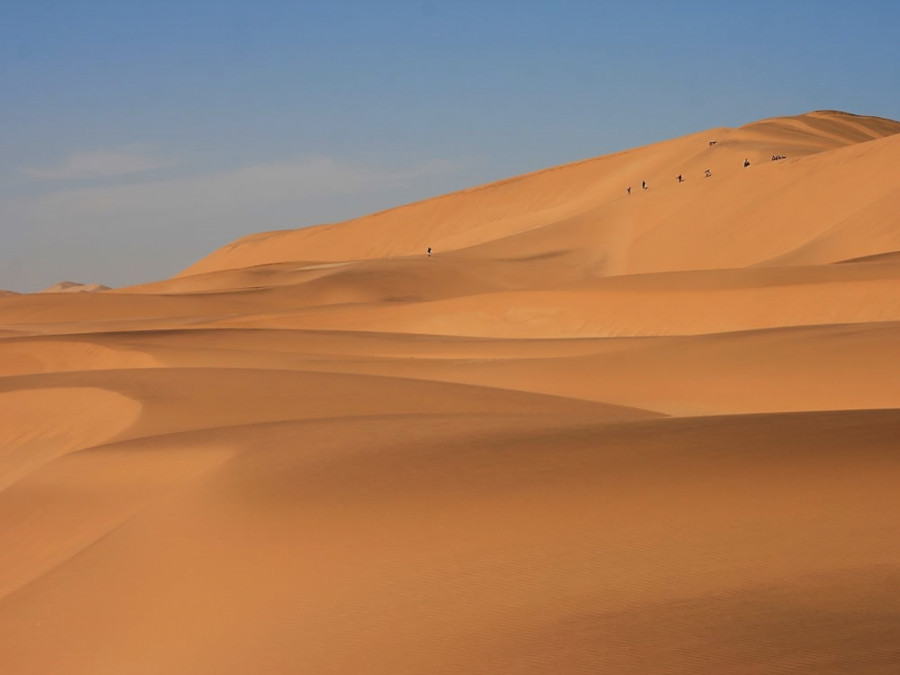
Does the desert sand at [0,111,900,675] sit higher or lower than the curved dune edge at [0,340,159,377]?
lower

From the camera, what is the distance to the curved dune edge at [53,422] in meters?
14.2

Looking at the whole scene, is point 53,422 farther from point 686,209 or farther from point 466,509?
point 686,209

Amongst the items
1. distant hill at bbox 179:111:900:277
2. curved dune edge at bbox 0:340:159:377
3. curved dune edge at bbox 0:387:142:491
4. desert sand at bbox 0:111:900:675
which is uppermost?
distant hill at bbox 179:111:900:277

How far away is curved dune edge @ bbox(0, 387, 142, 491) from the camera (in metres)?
14.2

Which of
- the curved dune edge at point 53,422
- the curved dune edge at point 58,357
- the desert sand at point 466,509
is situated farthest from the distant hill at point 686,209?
the curved dune edge at point 53,422

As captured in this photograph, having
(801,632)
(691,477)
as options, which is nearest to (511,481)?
(691,477)

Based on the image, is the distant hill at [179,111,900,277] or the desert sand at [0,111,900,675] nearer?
the desert sand at [0,111,900,675]

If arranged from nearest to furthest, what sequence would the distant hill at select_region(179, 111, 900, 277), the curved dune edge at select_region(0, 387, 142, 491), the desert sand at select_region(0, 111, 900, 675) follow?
the desert sand at select_region(0, 111, 900, 675) < the curved dune edge at select_region(0, 387, 142, 491) < the distant hill at select_region(179, 111, 900, 277)

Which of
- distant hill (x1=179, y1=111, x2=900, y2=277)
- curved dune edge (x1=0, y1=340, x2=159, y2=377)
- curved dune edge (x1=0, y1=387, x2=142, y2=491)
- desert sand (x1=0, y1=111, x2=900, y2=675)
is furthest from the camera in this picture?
distant hill (x1=179, y1=111, x2=900, y2=277)

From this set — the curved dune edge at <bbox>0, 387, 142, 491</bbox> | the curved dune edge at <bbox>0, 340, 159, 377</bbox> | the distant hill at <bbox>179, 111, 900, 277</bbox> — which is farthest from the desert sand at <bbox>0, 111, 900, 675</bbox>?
the distant hill at <bbox>179, 111, 900, 277</bbox>

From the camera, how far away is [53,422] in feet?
51.1

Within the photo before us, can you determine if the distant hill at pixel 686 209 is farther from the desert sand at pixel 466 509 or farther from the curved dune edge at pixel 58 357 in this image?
the curved dune edge at pixel 58 357

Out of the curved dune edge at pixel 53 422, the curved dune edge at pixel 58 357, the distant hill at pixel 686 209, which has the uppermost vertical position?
the distant hill at pixel 686 209

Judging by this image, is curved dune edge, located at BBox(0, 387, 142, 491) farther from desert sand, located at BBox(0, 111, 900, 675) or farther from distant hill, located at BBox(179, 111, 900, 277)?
distant hill, located at BBox(179, 111, 900, 277)
